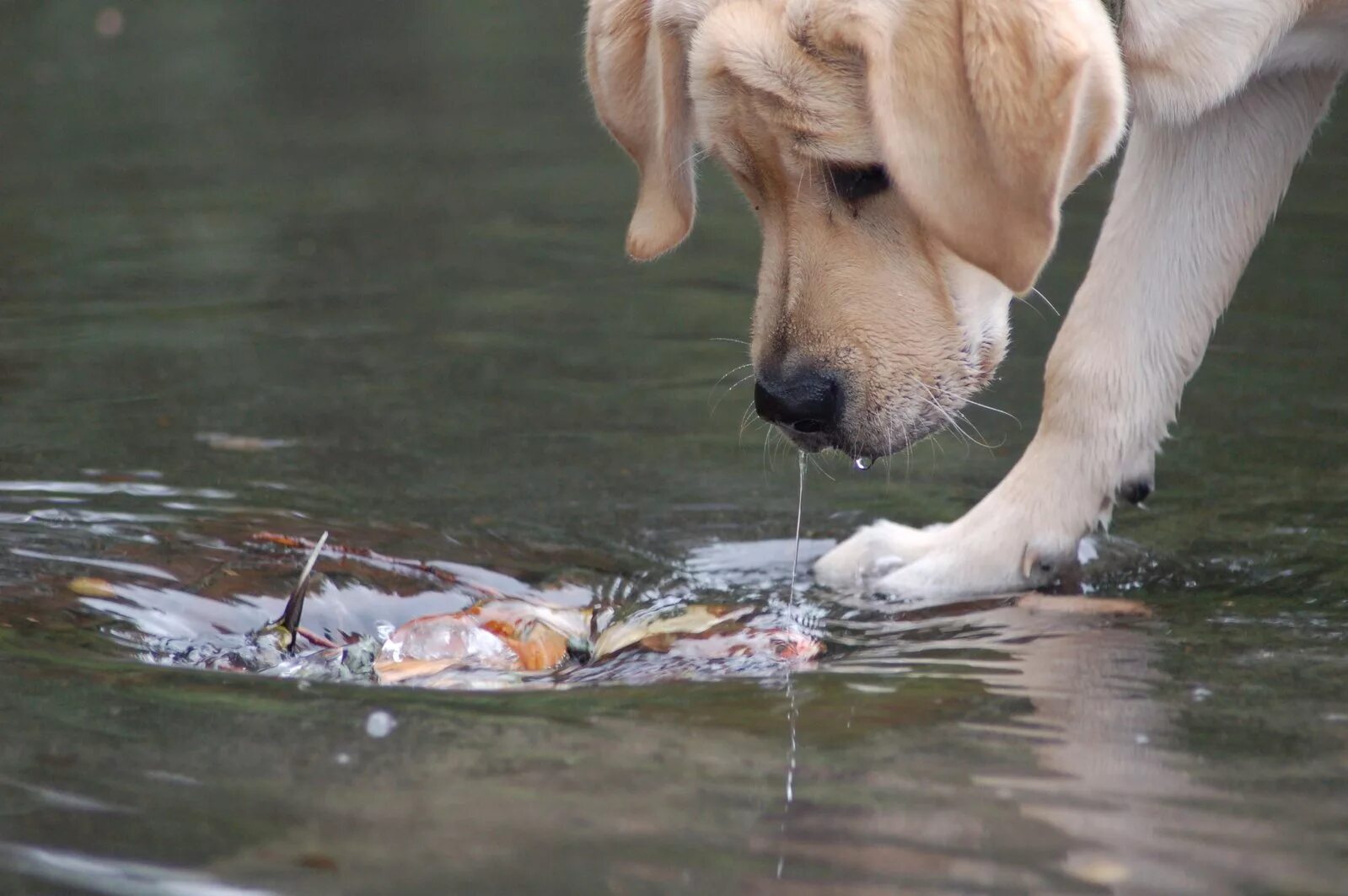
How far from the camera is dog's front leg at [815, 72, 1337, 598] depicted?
353cm

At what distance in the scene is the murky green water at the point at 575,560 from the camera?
2055 millimetres

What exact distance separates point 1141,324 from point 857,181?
0.97 m

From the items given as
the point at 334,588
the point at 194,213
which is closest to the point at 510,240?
the point at 194,213

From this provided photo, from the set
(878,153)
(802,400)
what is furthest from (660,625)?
(878,153)

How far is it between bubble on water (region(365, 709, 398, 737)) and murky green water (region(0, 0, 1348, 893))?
58 mm

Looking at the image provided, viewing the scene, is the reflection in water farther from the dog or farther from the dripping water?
the dog

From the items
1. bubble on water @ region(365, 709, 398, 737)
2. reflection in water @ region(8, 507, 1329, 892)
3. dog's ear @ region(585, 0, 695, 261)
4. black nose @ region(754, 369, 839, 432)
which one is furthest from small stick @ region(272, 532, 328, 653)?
dog's ear @ region(585, 0, 695, 261)

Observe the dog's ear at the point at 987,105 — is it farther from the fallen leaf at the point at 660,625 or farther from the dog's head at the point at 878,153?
the fallen leaf at the point at 660,625

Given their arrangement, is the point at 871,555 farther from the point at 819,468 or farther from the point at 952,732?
the point at 952,732

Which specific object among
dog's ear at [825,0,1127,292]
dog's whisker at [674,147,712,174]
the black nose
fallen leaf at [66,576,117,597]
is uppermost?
dog's ear at [825,0,1127,292]

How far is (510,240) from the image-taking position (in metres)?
6.84

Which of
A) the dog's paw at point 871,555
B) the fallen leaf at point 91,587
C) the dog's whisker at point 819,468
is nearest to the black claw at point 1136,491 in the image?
the dog's paw at point 871,555

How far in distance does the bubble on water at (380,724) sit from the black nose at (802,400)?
0.91 m

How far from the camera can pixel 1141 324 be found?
3.59 metres
